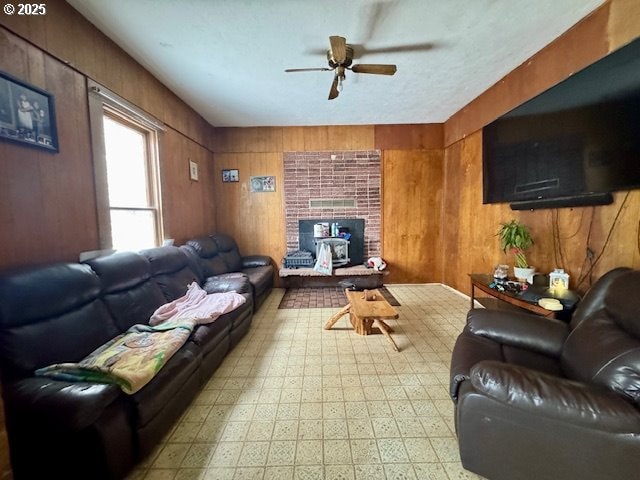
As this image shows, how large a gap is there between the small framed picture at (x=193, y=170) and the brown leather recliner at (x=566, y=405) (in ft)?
12.2

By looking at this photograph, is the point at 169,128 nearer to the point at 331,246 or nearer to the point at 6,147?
the point at 6,147

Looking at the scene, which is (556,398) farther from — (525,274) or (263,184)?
(263,184)

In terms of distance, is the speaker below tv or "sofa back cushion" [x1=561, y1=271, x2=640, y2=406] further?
the speaker below tv

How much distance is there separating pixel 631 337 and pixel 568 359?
11.5 inches

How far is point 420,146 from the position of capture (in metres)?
4.34

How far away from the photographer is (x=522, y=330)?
5.20 ft

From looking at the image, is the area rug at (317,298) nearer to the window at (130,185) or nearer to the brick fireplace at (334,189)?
the brick fireplace at (334,189)

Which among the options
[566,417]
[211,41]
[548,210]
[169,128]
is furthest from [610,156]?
[169,128]

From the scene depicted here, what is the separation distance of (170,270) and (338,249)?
2.56 meters

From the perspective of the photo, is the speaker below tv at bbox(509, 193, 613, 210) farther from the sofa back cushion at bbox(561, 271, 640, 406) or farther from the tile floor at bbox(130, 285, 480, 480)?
the tile floor at bbox(130, 285, 480, 480)

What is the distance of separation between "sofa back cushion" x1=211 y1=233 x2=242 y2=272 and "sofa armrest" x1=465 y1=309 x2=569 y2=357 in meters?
3.13

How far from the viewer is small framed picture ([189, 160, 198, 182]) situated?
3.57m

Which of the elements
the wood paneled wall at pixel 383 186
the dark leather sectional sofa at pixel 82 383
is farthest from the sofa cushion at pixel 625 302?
the wood paneled wall at pixel 383 186

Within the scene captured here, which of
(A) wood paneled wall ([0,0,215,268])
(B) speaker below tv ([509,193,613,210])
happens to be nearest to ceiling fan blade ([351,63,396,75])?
(B) speaker below tv ([509,193,613,210])
